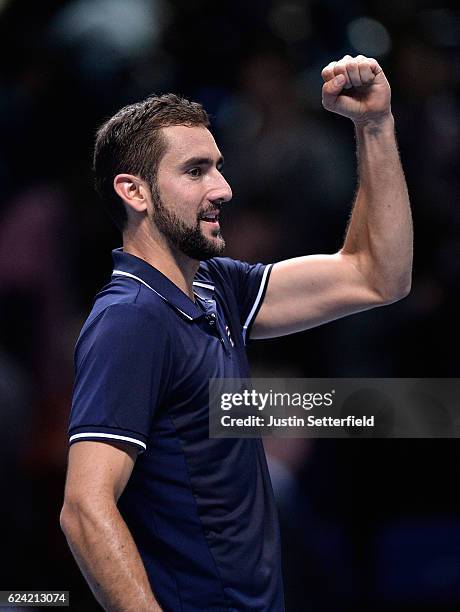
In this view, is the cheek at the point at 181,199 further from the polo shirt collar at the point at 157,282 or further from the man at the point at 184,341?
the polo shirt collar at the point at 157,282

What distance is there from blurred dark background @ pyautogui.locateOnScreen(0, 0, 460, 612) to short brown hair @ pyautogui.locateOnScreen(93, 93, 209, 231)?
108cm

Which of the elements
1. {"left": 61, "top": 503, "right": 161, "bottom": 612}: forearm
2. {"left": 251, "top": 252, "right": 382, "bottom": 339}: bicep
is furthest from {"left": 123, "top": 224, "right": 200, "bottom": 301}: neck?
{"left": 61, "top": 503, "right": 161, "bottom": 612}: forearm

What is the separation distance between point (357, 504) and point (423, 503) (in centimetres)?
18

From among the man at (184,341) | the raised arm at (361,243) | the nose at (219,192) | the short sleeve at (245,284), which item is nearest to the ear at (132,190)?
the man at (184,341)

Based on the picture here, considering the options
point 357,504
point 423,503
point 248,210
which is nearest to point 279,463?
point 357,504

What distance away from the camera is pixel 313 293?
75.6 inches

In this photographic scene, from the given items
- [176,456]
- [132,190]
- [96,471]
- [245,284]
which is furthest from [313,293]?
[96,471]

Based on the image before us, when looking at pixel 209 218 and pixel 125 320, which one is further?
pixel 209 218

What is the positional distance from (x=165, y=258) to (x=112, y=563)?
55 cm

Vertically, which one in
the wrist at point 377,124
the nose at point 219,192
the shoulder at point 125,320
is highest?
the wrist at point 377,124

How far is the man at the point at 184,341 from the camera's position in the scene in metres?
1.43

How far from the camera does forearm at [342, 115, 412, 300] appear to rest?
1830 millimetres

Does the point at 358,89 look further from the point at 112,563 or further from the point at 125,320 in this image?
the point at 112,563

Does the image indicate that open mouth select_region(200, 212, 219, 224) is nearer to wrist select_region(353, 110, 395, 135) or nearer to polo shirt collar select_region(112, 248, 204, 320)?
polo shirt collar select_region(112, 248, 204, 320)
